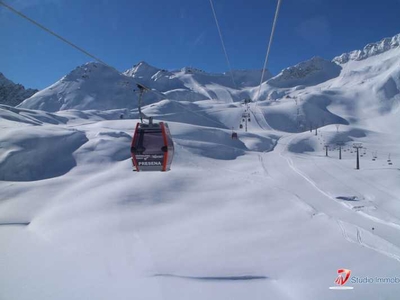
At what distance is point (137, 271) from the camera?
38.4 feet

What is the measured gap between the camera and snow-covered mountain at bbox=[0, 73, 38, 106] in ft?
605

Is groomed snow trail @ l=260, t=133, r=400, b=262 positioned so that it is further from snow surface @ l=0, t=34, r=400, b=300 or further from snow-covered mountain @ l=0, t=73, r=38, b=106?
snow-covered mountain @ l=0, t=73, r=38, b=106

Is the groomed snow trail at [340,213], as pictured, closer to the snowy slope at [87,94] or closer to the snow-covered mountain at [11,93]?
the snowy slope at [87,94]

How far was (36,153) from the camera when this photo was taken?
108 ft

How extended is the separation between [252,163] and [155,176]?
16.5 meters

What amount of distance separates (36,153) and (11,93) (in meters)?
197

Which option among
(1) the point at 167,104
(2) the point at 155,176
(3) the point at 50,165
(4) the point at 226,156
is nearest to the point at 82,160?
(3) the point at 50,165

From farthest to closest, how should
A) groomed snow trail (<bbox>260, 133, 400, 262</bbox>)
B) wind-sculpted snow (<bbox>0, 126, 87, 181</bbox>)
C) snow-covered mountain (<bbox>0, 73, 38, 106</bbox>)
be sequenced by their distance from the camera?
1. snow-covered mountain (<bbox>0, 73, 38, 106</bbox>)
2. wind-sculpted snow (<bbox>0, 126, 87, 181</bbox>)
3. groomed snow trail (<bbox>260, 133, 400, 262</bbox>)

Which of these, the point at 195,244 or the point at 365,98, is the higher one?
the point at 365,98

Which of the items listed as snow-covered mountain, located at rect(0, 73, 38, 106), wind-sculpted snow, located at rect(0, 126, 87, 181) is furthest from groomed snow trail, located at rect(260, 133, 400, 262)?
snow-covered mountain, located at rect(0, 73, 38, 106)

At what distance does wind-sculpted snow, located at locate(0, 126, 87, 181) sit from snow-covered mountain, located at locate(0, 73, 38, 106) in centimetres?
18010

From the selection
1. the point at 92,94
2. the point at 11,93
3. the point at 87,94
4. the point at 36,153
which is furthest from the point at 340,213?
the point at 11,93

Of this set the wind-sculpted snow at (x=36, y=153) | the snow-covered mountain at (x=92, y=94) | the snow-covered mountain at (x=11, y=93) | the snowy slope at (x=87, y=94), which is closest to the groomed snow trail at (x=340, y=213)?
the wind-sculpted snow at (x=36, y=153)

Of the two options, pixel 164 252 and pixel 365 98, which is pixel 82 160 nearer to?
pixel 164 252
